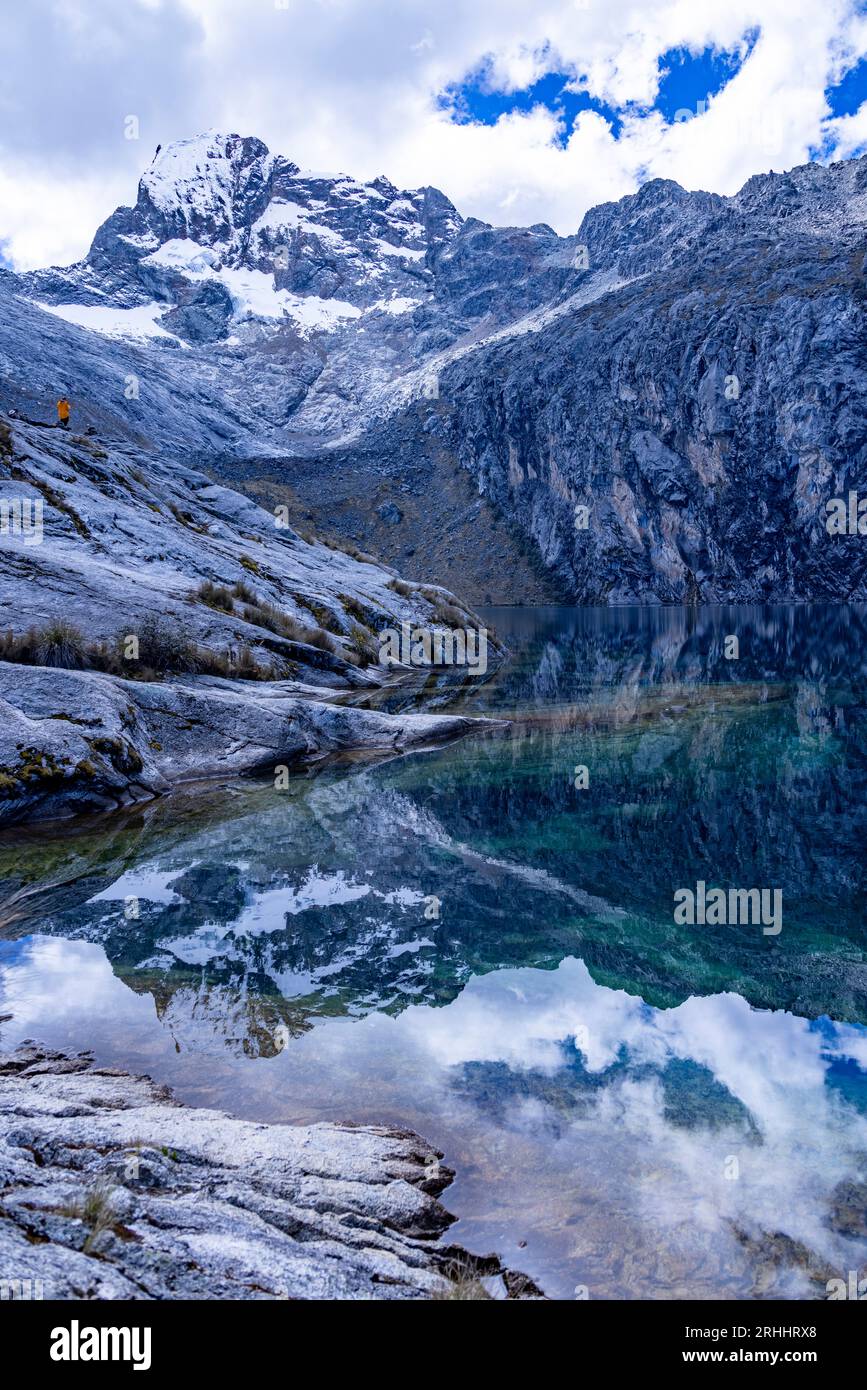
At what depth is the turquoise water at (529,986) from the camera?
6.04 m

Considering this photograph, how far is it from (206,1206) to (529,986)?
515 cm

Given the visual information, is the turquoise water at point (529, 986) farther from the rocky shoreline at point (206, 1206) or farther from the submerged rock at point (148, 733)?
the submerged rock at point (148, 733)

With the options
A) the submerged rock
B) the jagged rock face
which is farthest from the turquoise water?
the jagged rock face

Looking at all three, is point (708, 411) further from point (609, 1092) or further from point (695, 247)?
point (609, 1092)

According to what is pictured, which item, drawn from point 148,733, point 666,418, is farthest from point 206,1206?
point 666,418

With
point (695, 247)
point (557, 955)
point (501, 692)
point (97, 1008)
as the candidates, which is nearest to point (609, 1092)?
point (557, 955)

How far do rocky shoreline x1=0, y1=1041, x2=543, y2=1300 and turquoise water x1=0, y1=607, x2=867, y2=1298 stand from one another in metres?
0.46

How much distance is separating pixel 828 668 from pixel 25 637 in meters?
35.3

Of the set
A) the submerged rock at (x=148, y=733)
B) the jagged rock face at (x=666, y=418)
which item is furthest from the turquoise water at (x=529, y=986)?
the jagged rock face at (x=666, y=418)

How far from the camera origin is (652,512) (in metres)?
127

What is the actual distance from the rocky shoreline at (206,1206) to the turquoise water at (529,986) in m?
0.46

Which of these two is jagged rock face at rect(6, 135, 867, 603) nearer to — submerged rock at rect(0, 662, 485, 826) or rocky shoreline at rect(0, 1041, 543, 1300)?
submerged rock at rect(0, 662, 485, 826)

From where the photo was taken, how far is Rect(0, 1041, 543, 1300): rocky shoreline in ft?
13.8
